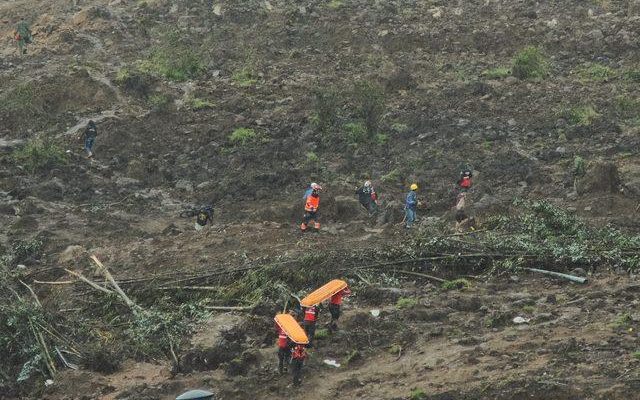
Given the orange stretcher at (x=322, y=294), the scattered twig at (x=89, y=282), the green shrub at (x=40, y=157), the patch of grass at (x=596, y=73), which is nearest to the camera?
the orange stretcher at (x=322, y=294)

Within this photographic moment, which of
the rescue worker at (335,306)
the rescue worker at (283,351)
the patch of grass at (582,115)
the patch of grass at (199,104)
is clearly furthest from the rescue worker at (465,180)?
the patch of grass at (199,104)

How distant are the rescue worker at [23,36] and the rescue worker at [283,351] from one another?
18252 millimetres

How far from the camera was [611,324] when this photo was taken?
31.8 ft

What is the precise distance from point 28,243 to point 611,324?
10234 millimetres

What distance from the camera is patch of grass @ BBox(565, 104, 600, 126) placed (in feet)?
64.3

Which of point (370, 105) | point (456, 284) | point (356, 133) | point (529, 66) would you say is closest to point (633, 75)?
point (529, 66)

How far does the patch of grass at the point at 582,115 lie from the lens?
64.3 feet

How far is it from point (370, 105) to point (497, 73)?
4.11m

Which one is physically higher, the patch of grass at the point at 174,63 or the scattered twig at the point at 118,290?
the patch of grass at the point at 174,63

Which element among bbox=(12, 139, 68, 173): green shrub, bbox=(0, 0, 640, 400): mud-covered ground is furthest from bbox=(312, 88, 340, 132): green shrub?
bbox=(12, 139, 68, 173): green shrub

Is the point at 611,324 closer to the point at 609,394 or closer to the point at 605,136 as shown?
the point at 609,394

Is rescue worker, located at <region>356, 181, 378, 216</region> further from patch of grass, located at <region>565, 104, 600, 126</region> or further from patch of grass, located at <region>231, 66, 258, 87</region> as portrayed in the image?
patch of grass, located at <region>231, 66, 258, 87</region>

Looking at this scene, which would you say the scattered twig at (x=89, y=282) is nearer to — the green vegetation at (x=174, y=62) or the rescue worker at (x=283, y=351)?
the rescue worker at (x=283, y=351)

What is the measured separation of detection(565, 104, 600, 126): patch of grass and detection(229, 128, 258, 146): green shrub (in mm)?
7202
